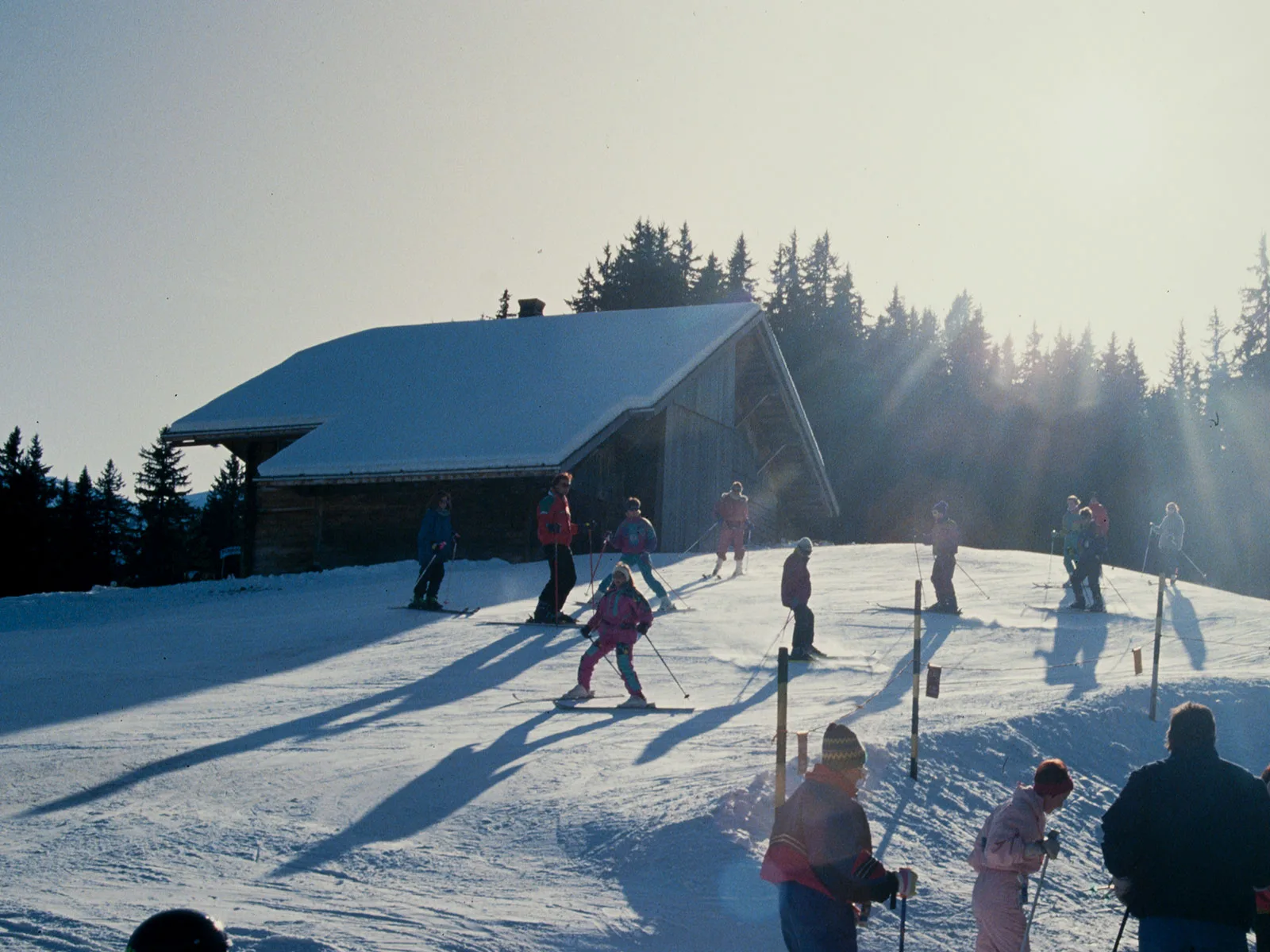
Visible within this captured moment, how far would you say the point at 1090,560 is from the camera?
17609 millimetres

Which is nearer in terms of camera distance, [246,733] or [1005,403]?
[246,733]

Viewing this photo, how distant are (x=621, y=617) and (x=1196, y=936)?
6.99 metres

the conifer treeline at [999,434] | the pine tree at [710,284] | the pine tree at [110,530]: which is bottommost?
the pine tree at [110,530]

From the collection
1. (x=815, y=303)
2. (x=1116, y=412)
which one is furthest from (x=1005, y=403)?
(x=815, y=303)

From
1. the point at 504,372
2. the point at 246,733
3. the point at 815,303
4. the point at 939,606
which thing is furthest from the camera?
the point at 815,303

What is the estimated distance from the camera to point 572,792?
27.1ft

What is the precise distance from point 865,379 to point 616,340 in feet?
99.7

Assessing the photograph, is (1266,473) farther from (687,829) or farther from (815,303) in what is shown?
(687,829)

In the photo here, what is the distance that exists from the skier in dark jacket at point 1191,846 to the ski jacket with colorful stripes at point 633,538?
434 inches

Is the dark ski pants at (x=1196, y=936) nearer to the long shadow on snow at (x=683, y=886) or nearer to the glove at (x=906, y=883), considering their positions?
the glove at (x=906, y=883)

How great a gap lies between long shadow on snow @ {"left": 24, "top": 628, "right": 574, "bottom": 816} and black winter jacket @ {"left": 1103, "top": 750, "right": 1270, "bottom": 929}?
652cm

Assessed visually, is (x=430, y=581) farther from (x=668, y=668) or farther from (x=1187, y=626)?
(x=1187, y=626)

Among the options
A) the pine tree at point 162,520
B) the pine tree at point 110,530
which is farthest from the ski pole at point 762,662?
the pine tree at point 162,520

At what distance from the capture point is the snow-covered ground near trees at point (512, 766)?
Result: 251 inches
